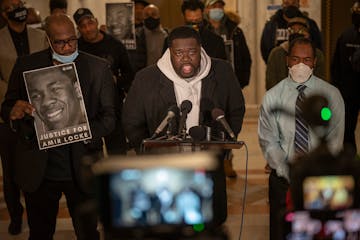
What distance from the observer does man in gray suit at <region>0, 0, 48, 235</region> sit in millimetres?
6645

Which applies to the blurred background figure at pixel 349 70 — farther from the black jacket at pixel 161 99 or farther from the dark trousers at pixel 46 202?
the dark trousers at pixel 46 202

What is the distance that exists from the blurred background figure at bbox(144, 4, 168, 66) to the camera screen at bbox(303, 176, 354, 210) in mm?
6939

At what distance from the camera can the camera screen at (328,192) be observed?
2.52 metres

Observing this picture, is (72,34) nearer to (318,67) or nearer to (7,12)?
(7,12)

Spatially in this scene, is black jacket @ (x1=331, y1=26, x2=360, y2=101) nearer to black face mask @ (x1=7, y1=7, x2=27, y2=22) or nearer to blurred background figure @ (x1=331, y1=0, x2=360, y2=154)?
blurred background figure @ (x1=331, y1=0, x2=360, y2=154)

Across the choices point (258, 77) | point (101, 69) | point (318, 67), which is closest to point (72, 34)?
point (101, 69)

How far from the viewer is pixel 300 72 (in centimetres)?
506

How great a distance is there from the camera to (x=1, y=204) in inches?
305

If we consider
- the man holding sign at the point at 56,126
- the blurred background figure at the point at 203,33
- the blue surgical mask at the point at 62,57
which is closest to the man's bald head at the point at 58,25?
the man holding sign at the point at 56,126

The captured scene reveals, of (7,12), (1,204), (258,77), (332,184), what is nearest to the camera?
(332,184)

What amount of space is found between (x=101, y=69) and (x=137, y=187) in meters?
2.51

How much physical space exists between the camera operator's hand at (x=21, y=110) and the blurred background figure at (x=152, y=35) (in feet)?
15.7

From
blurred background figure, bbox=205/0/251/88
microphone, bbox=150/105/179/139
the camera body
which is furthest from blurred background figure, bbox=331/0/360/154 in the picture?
the camera body

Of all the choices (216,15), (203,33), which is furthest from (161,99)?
(216,15)
